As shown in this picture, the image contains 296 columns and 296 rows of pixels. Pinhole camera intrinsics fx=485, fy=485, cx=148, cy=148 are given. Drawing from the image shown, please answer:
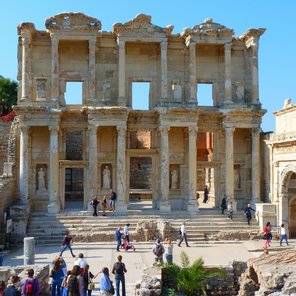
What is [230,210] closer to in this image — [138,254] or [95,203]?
[95,203]

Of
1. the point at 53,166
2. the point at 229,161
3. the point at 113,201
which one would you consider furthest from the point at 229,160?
the point at 53,166

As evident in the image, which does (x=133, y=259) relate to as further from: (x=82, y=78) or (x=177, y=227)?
(x=82, y=78)

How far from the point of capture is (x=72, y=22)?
2489 centimetres

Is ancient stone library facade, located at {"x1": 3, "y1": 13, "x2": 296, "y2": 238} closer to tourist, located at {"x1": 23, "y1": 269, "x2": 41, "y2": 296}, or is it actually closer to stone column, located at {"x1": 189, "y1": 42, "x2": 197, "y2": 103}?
stone column, located at {"x1": 189, "y1": 42, "x2": 197, "y2": 103}

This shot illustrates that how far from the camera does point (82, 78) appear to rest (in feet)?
84.4

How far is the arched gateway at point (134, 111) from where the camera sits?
24531mm

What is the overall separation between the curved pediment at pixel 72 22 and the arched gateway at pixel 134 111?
0.17ft

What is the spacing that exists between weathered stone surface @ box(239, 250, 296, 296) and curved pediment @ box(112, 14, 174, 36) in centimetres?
1648

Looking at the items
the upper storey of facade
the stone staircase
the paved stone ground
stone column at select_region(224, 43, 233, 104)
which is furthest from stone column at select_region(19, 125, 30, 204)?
stone column at select_region(224, 43, 233, 104)

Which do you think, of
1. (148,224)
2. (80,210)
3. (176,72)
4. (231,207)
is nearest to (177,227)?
(148,224)

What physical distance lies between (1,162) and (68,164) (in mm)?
7415

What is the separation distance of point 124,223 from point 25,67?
935 centimetres

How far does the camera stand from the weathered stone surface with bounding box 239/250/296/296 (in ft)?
29.5

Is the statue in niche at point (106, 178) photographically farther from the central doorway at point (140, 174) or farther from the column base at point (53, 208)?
the central doorway at point (140, 174)
